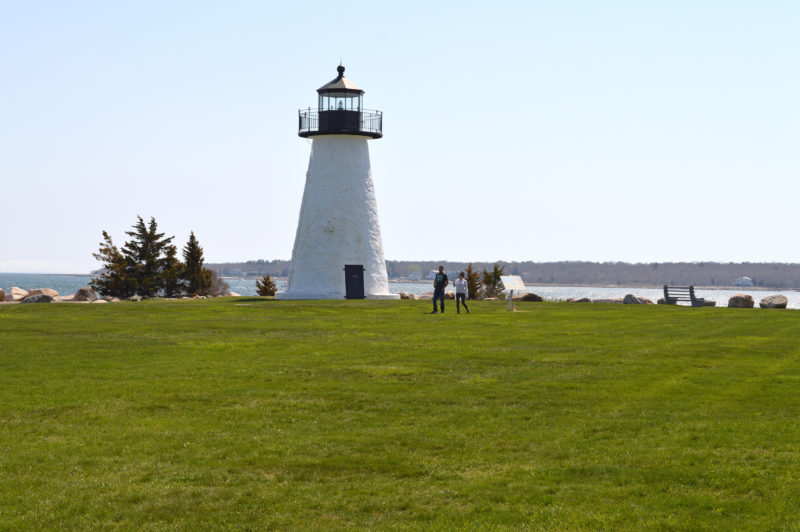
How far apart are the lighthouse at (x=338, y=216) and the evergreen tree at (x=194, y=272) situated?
35.9 feet

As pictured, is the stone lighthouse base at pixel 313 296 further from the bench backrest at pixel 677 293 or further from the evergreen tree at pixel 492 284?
the bench backrest at pixel 677 293

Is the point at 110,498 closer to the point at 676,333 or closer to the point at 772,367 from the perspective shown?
the point at 772,367

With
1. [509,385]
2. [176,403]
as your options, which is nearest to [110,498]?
[176,403]

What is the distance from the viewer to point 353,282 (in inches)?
1758

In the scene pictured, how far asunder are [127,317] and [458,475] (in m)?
22.2

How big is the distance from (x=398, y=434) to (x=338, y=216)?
3411 cm

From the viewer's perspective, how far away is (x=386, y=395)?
13.4 m

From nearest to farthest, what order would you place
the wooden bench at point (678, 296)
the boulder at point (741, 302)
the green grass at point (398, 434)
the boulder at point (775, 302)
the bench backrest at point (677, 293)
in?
the green grass at point (398, 434), the boulder at point (775, 302), the boulder at point (741, 302), the wooden bench at point (678, 296), the bench backrest at point (677, 293)

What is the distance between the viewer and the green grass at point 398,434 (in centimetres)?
808

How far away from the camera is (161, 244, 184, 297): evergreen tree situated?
52.8 metres

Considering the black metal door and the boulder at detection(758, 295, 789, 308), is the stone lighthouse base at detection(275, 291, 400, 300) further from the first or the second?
the boulder at detection(758, 295, 789, 308)

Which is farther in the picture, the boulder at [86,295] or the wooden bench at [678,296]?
the boulder at [86,295]

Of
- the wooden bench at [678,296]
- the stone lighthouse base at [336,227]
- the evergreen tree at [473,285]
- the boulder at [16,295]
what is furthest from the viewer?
the evergreen tree at [473,285]

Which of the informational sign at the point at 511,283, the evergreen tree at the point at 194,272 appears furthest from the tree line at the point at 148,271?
the informational sign at the point at 511,283
